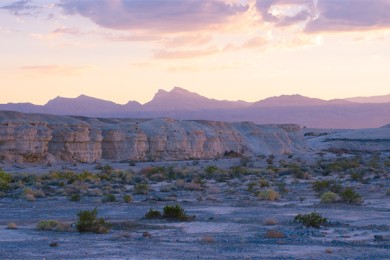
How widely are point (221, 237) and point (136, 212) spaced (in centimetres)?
697

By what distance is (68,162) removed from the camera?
67.7m

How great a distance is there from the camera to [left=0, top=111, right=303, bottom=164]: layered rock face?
63.9 m

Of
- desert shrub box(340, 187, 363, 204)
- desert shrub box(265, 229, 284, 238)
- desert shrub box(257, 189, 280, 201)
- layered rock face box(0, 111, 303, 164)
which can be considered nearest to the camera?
desert shrub box(265, 229, 284, 238)

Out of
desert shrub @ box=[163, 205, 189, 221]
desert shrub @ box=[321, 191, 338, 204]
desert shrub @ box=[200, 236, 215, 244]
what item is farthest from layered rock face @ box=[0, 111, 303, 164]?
desert shrub @ box=[200, 236, 215, 244]

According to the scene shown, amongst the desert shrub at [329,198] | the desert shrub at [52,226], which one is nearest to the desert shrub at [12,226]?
the desert shrub at [52,226]

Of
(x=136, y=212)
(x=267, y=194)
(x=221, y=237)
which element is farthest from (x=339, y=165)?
(x=221, y=237)

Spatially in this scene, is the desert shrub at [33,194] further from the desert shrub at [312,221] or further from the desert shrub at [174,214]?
the desert shrub at [312,221]

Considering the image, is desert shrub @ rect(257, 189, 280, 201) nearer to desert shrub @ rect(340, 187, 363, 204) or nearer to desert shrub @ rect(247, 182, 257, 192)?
desert shrub @ rect(340, 187, 363, 204)

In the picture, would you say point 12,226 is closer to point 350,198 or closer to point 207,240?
point 207,240

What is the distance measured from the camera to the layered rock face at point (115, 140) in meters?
63.9

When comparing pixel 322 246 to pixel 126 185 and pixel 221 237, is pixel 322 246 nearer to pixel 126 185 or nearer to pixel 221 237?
pixel 221 237

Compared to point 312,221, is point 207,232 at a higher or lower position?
lower

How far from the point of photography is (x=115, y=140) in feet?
243

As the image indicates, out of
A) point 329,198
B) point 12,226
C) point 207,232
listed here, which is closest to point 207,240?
point 207,232
